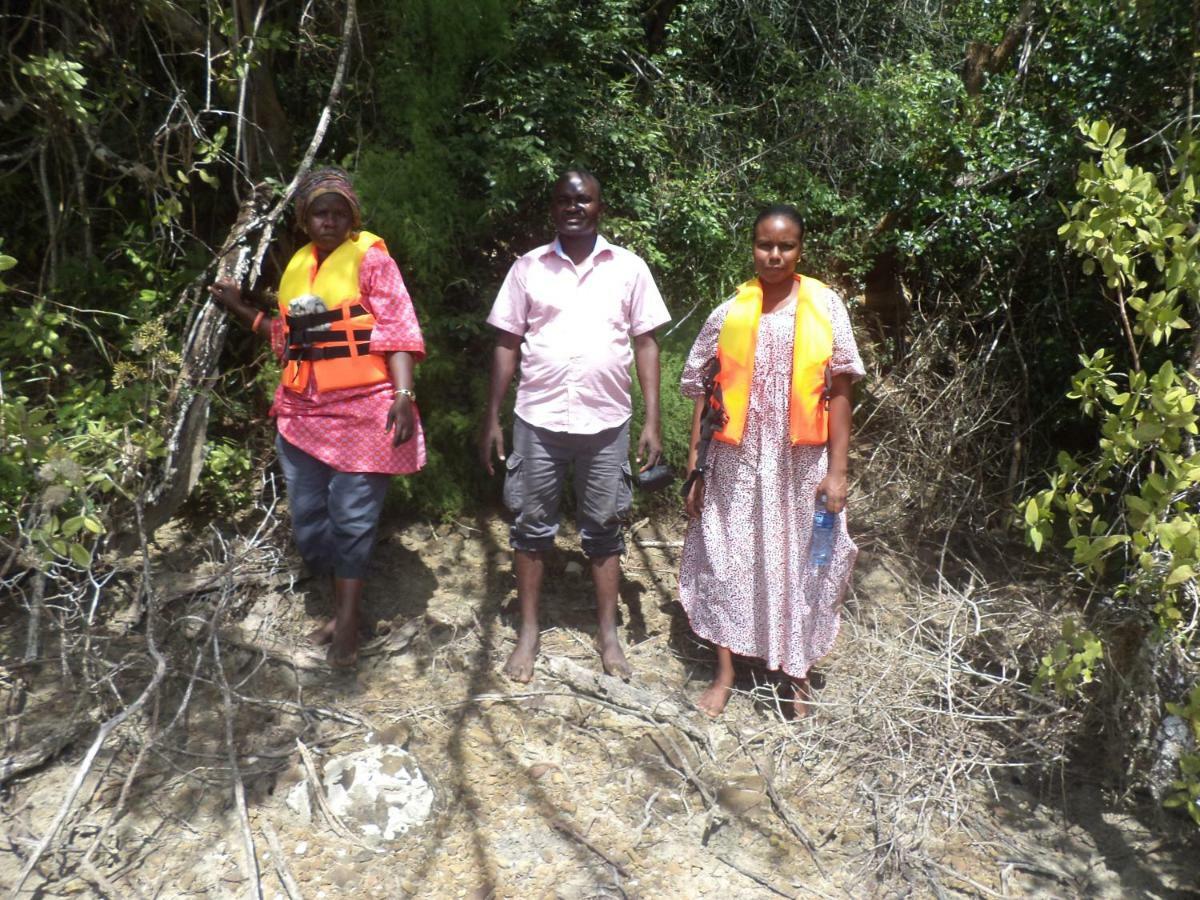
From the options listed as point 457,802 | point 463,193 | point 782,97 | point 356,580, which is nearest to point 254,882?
point 457,802

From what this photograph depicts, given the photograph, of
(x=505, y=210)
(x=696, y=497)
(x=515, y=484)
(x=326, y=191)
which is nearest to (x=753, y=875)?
(x=696, y=497)

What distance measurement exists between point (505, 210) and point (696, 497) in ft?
5.32

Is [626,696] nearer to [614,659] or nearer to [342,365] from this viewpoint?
[614,659]

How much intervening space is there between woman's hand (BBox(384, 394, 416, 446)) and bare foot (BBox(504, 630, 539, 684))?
2.89 feet

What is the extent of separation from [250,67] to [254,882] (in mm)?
2928

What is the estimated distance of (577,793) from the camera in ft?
10.5

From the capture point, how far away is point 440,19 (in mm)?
4191

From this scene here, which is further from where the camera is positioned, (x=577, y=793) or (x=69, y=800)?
(x=577, y=793)

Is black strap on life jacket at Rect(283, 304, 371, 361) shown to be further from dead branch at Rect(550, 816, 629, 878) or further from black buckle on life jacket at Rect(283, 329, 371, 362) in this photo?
dead branch at Rect(550, 816, 629, 878)

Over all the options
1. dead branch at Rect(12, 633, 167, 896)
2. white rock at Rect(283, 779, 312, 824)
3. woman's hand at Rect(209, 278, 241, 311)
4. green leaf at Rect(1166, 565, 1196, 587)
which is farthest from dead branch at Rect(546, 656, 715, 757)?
woman's hand at Rect(209, 278, 241, 311)

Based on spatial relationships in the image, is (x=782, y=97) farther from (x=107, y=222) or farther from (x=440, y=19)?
(x=107, y=222)

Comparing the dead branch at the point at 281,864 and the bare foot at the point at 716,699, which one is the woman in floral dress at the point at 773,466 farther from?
the dead branch at the point at 281,864

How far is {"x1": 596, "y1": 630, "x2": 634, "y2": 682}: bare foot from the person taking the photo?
148 inches

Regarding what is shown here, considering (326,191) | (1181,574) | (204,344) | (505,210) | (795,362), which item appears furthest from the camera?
(505,210)
